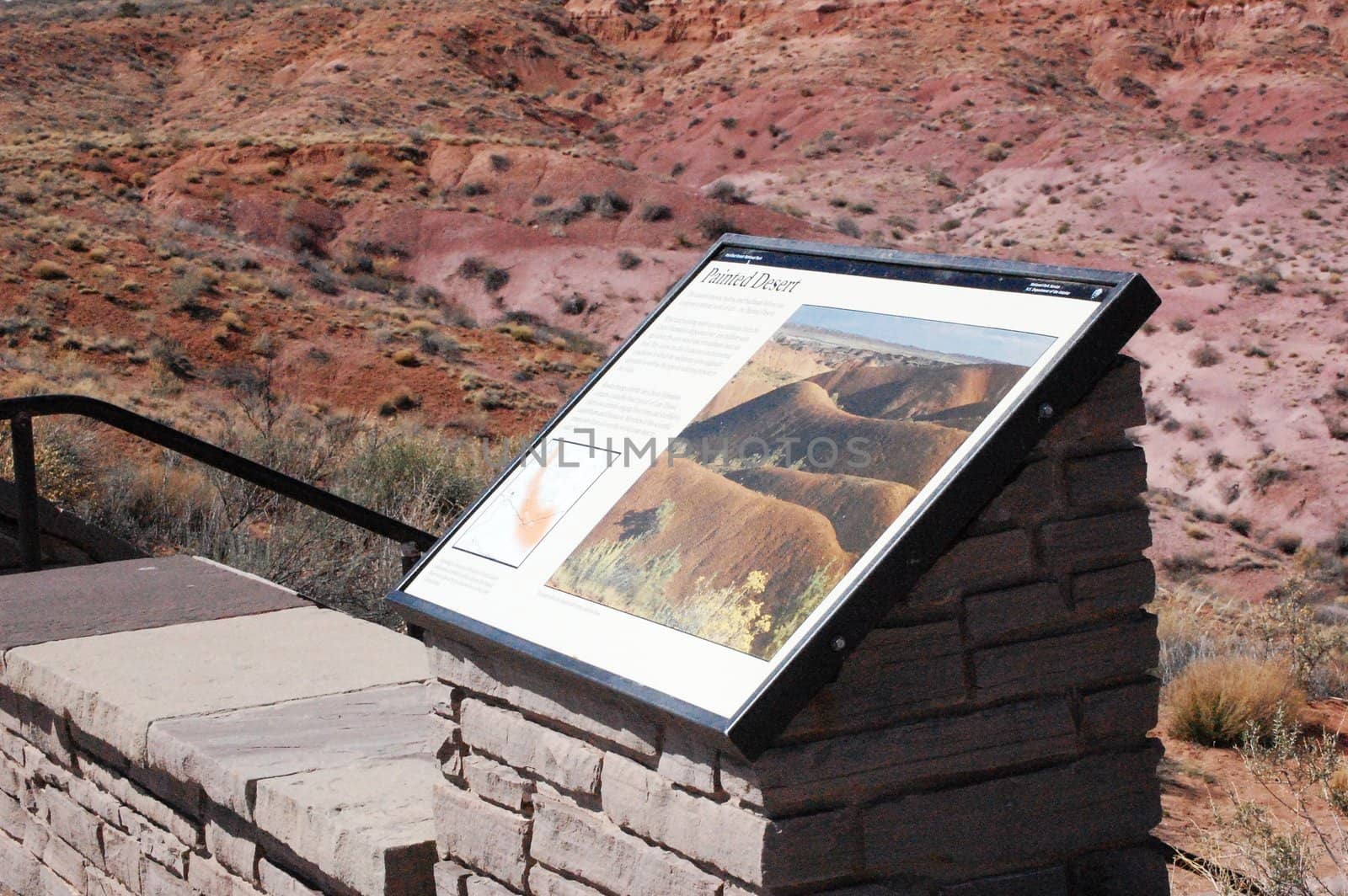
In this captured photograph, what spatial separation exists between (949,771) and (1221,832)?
4.64 ft

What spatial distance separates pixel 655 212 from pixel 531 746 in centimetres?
3660

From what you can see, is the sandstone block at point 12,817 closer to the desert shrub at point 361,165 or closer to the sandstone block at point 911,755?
the sandstone block at point 911,755

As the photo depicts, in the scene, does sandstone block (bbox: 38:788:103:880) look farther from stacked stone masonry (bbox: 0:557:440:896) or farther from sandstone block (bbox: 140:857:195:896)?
sandstone block (bbox: 140:857:195:896)

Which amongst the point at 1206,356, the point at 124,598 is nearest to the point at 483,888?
the point at 124,598

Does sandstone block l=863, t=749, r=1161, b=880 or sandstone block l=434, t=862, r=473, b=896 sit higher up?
sandstone block l=863, t=749, r=1161, b=880

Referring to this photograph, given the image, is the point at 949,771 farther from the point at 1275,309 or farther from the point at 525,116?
the point at 525,116

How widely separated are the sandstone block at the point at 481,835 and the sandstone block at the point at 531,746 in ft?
0.35

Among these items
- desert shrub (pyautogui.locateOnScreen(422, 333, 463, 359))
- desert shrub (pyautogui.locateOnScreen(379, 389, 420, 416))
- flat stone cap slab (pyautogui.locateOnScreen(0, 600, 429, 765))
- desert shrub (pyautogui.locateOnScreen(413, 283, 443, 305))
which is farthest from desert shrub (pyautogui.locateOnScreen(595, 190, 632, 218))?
flat stone cap slab (pyautogui.locateOnScreen(0, 600, 429, 765))

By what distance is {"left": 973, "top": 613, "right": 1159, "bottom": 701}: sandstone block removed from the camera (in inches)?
82.4

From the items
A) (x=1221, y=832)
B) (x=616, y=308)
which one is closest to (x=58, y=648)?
(x=1221, y=832)

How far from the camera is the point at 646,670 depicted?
2039 mm

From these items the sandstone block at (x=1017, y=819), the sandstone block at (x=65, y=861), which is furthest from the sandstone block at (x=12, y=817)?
the sandstone block at (x=1017, y=819)

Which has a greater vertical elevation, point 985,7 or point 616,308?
point 985,7

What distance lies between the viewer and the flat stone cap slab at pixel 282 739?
304 cm
